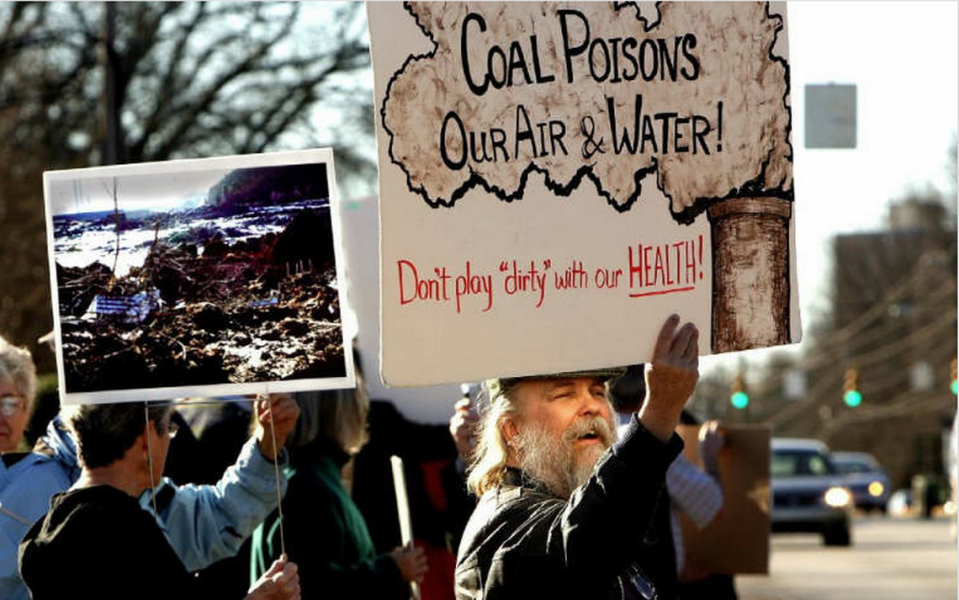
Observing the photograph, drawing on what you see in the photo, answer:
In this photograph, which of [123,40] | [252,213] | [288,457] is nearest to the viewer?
[252,213]

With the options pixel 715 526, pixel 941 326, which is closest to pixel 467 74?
pixel 715 526

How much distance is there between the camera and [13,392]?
19.0ft

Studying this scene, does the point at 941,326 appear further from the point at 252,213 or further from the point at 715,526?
the point at 252,213

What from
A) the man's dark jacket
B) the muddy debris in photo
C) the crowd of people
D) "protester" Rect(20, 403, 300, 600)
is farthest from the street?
the man's dark jacket

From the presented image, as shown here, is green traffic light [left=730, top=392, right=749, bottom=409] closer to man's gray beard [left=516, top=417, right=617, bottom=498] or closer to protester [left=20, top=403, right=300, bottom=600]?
protester [left=20, top=403, right=300, bottom=600]

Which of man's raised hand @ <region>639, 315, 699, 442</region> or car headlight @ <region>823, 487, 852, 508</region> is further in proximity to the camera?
car headlight @ <region>823, 487, 852, 508</region>

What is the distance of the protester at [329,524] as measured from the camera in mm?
6094

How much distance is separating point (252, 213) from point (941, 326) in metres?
62.9

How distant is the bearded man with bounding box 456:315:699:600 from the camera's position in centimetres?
370

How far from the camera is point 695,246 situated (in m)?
4.19

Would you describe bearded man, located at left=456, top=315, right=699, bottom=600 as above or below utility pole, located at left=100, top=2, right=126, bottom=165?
below

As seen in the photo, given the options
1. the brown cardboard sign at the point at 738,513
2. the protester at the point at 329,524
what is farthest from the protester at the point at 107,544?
the brown cardboard sign at the point at 738,513

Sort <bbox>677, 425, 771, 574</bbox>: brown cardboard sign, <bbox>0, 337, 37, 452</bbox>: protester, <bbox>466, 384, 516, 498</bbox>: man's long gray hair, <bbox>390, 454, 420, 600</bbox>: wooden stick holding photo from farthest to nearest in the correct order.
Answer: <bbox>677, 425, 771, 574</bbox>: brown cardboard sign < <bbox>390, 454, 420, 600</bbox>: wooden stick holding photo < <bbox>0, 337, 37, 452</bbox>: protester < <bbox>466, 384, 516, 498</bbox>: man's long gray hair

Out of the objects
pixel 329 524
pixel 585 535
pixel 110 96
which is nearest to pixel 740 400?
pixel 110 96
